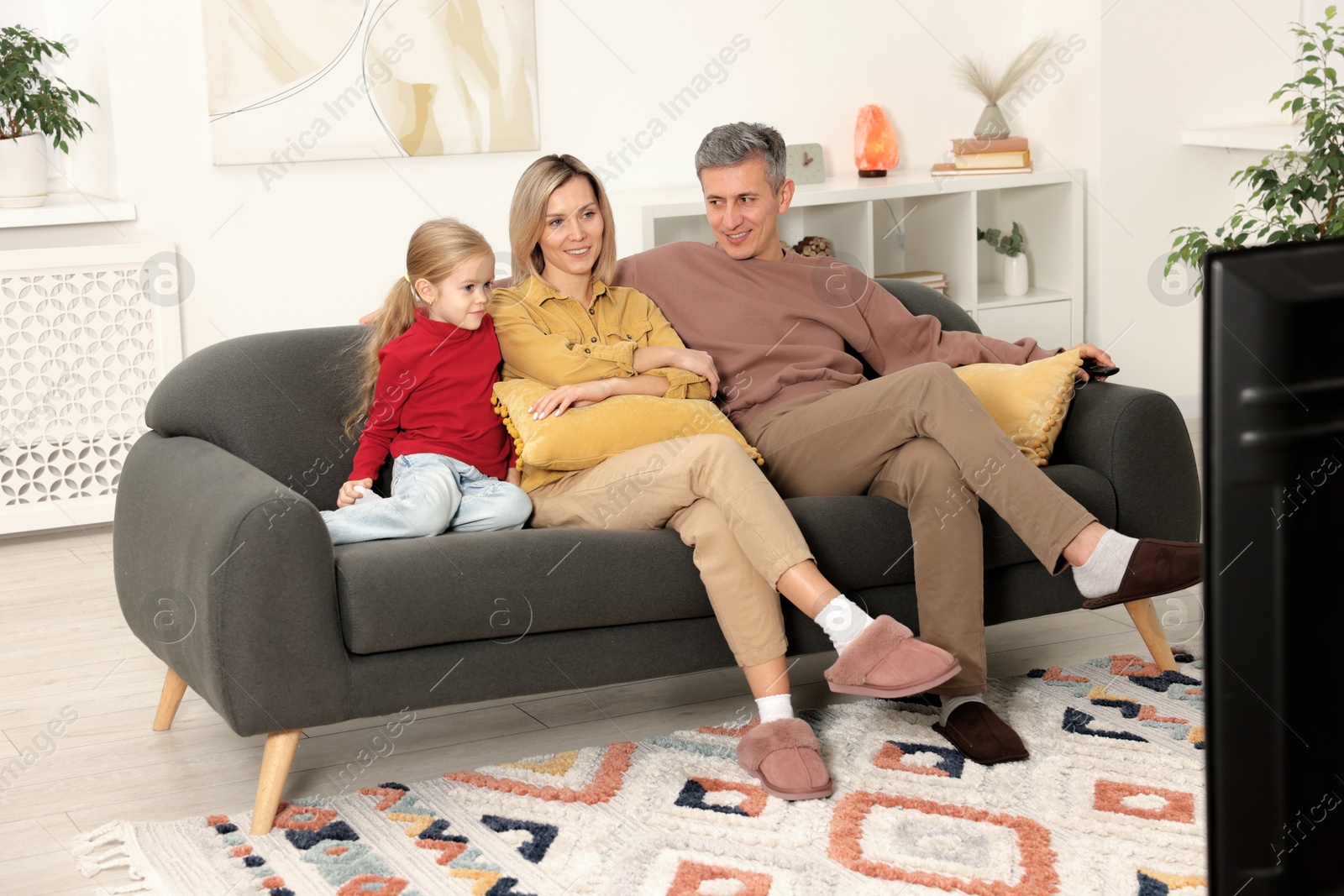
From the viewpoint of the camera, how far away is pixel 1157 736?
7.06 feet

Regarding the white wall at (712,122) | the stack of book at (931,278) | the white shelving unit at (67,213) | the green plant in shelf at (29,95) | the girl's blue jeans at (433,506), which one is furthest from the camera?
the stack of book at (931,278)

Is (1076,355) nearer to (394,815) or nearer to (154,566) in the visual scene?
(394,815)

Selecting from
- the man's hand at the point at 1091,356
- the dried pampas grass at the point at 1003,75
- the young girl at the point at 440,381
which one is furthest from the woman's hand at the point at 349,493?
the dried pampas grass at the point at 1003,75

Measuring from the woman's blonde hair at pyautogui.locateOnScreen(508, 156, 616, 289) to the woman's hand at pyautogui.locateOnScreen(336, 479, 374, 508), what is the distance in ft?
1.68

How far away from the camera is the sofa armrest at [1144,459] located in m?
2.34

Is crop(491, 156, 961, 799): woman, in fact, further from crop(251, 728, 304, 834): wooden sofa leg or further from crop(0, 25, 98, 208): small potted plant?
crop(0, 25, 98, 208): small potted plant

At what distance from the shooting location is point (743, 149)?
103 inches

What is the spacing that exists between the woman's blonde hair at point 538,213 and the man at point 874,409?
178 mm

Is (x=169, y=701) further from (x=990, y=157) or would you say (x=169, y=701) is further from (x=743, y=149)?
(x=990, y=157)

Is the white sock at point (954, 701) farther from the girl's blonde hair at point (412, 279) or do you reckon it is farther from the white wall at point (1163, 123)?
the white wall at point (1163, 123)

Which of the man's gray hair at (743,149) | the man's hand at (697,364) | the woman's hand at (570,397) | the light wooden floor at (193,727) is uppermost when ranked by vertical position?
the man's gray hair at (743,149)

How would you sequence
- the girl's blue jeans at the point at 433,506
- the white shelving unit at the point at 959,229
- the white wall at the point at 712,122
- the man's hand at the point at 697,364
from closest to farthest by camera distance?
the girl's blue jeans at the point at 433,506
the man's hand at the point at 697,364
the white wall at the point at 712,122
the white shelving unit at the point at 959,229

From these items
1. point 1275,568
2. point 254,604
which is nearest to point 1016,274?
point 254,604

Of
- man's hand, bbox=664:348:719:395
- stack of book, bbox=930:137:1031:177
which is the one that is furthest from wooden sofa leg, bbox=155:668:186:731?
stack of book, bbox=930:137:1031:177
